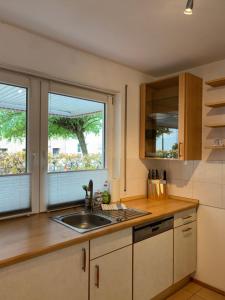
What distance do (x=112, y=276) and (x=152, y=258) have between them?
1.46 feet

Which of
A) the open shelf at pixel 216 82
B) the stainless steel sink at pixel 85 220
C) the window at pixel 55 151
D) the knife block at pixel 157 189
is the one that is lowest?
the stainless steel sink at pixel 85 220

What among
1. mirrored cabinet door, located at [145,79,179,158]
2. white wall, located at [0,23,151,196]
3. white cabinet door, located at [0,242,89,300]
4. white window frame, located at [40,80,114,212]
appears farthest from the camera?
mirrored cabinet door, located at [145,79,179,158]

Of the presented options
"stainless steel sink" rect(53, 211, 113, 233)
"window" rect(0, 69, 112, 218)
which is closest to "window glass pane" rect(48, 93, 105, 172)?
"window" rect(0, 69, 112, 218)

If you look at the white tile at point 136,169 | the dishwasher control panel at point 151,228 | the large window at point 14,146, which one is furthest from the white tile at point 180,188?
the large window at point 14,146

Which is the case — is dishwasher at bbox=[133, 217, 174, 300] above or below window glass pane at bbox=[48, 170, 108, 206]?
below

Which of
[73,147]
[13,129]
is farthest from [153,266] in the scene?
[13,129]

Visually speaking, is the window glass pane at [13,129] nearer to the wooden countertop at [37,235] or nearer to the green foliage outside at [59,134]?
the green foliage outside at [59,134]

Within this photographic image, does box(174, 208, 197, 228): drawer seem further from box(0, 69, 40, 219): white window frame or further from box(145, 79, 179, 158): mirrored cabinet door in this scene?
box(0, 69, 40, 219): white window frame

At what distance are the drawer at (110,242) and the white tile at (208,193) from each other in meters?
1.02

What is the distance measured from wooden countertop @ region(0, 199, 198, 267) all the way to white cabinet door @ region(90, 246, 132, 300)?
0.20 m

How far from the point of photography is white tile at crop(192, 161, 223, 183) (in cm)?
236

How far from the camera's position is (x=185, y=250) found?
2338 mm

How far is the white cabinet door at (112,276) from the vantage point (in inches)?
63.2

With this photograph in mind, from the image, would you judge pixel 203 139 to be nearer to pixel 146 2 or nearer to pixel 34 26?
pixel 146 2
